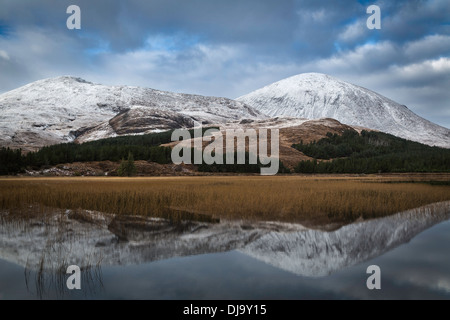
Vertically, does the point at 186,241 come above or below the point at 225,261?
above

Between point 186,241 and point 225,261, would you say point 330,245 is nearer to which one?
point 225,261

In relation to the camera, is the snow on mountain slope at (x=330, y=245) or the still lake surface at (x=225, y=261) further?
the snow on mountain slope at (x=330, y=245)

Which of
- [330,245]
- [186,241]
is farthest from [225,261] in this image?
[330,245]

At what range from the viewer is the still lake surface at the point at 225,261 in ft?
23.2

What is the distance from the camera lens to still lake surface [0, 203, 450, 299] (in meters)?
7.07

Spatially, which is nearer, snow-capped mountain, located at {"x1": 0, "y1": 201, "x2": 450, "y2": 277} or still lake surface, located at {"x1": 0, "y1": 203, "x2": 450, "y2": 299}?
still lake surface, located at {"x1": 0, "y1": 203, "x2": 450, "y2": 299}

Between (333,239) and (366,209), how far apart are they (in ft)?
26.4

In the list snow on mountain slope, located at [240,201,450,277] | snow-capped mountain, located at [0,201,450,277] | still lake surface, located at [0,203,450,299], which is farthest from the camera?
snow-capped mountain, located at [0,201,450,277]

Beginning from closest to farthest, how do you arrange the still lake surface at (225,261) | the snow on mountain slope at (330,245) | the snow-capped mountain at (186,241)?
the still lake surface at (225,261) < the snow on mountain slope at (330,245) < the snow-capped mountain at (186,241)

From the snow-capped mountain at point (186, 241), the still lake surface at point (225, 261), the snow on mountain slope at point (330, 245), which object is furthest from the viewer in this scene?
the snow-capped mountain at point (186, 241)

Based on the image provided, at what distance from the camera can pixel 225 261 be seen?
29.8ft

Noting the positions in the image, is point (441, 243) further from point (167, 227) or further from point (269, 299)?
point (167, 227)
